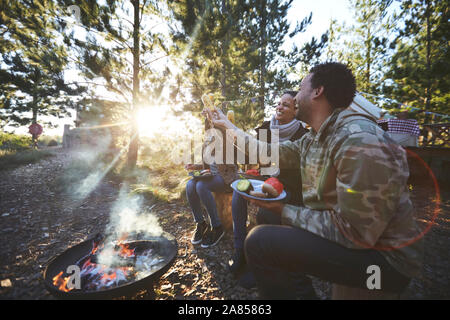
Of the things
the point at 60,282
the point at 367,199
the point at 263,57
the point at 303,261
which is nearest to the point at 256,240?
the point at 303,261

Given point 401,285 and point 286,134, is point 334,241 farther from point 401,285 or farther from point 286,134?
point 286,134

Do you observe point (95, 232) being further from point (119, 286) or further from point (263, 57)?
point (263, 57)

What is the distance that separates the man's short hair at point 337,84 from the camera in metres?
1.46

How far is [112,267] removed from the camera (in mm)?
1965

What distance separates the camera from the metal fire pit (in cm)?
145

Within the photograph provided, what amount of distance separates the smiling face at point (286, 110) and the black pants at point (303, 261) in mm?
1991

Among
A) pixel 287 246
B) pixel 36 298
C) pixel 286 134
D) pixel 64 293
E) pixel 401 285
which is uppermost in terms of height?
pixel 286 134

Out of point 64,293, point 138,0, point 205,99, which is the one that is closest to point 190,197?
point 205,99

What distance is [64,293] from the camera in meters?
1.42

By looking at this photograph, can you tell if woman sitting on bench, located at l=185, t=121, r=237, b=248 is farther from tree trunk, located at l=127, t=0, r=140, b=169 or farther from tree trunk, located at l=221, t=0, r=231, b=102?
tree trunk, located at l=127, t=0, r=140, b=169

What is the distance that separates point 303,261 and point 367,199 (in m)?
0.54

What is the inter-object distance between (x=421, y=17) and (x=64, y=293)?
17.4 meters

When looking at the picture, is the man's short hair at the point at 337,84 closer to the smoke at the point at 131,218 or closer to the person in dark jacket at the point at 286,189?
the person in dark jacket at the point at 286,189

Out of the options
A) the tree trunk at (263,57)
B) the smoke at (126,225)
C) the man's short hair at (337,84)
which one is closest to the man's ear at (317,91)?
the man's short hair at (337,84)
